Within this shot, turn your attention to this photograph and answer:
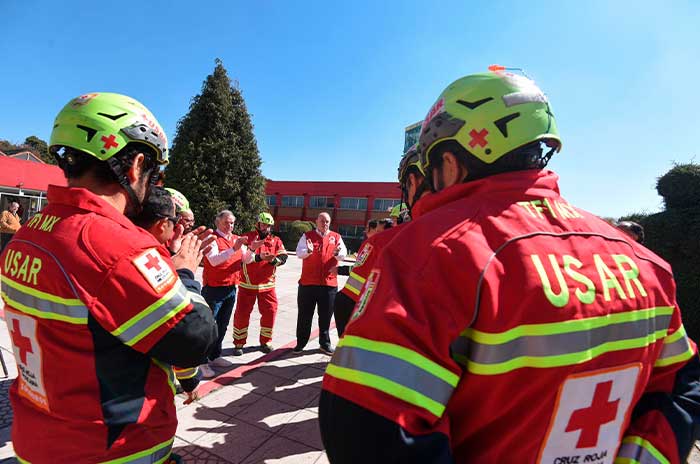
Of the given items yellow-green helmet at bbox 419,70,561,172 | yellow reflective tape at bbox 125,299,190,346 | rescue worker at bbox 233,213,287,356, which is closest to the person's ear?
yellow reflective tape at bbox 125,299,190,346

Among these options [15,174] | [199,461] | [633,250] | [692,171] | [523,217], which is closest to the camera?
[523,217]

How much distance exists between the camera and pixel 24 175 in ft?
67.3

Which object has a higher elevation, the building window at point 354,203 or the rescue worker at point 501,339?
the building window at point 354,203

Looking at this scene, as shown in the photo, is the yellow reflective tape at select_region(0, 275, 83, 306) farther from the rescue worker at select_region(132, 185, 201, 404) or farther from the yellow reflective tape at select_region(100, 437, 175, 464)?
the rescue worker at select_region(132, 185, 201, 404)

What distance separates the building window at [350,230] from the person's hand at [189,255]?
105 ft

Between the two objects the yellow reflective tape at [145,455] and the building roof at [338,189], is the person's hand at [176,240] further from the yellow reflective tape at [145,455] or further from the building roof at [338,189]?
the building roof at [338,189]

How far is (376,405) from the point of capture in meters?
Answer: 0.82

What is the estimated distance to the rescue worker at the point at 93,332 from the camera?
131 cm

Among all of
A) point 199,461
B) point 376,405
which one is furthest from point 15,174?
point 376,405

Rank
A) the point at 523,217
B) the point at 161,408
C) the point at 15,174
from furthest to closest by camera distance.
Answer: the point at 15,174
the point at 161,408
the point at 523,217

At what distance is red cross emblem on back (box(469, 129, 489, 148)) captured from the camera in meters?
1.21

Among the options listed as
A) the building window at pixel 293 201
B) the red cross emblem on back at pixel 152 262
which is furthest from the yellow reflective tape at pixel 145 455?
the building window at pixel 293 201

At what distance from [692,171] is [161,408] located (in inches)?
353

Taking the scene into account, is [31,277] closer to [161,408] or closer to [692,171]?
[161,408]
